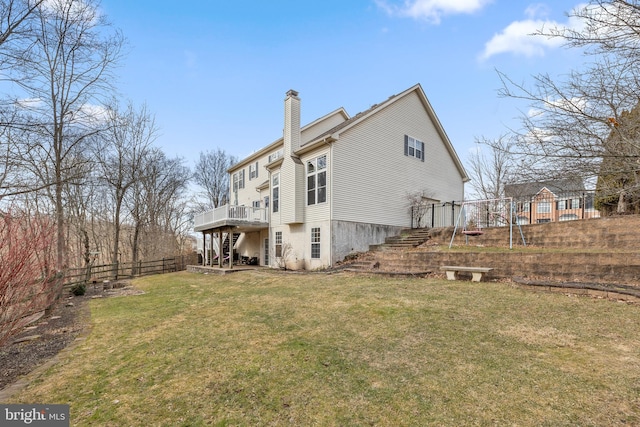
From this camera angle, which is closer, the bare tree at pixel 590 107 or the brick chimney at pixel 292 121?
the bare tree at pixel 590 107

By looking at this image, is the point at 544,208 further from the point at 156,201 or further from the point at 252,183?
the point at 156,201

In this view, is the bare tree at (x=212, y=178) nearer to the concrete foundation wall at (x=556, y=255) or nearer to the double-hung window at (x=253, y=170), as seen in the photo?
the double-hung window at (x=253, y=170)

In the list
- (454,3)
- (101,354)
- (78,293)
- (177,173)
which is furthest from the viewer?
(177,173)

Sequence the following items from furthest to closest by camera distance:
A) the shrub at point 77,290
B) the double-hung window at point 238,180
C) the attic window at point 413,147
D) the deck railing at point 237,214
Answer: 1. the double-hung window at point 238,180
2. the attic window at point 413,147
3. the deck railing at point 237,214
4. the shrub at point 77,290

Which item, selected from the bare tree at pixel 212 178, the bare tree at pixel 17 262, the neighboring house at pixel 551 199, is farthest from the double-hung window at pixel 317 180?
the bare tree at pixel 212 178

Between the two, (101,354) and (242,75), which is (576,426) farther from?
(242,75)

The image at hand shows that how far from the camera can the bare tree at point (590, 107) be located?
12.0ft

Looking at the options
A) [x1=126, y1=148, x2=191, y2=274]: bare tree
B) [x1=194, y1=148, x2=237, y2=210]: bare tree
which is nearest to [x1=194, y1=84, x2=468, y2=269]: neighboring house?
[x1=126, y1=148, x2=191, y2=274]: bare tree

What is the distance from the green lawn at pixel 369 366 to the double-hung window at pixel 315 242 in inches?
297

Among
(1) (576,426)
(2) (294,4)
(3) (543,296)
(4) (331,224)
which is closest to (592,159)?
(1) (576,426)

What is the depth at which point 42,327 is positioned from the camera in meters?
6.72

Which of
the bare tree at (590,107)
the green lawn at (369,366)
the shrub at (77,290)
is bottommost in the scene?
the shrub at (77,290)

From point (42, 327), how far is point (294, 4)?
14.0 meters

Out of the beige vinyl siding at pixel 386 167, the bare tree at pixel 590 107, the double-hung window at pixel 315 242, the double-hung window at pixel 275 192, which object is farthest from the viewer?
the double-hung window at pixel 275 192
